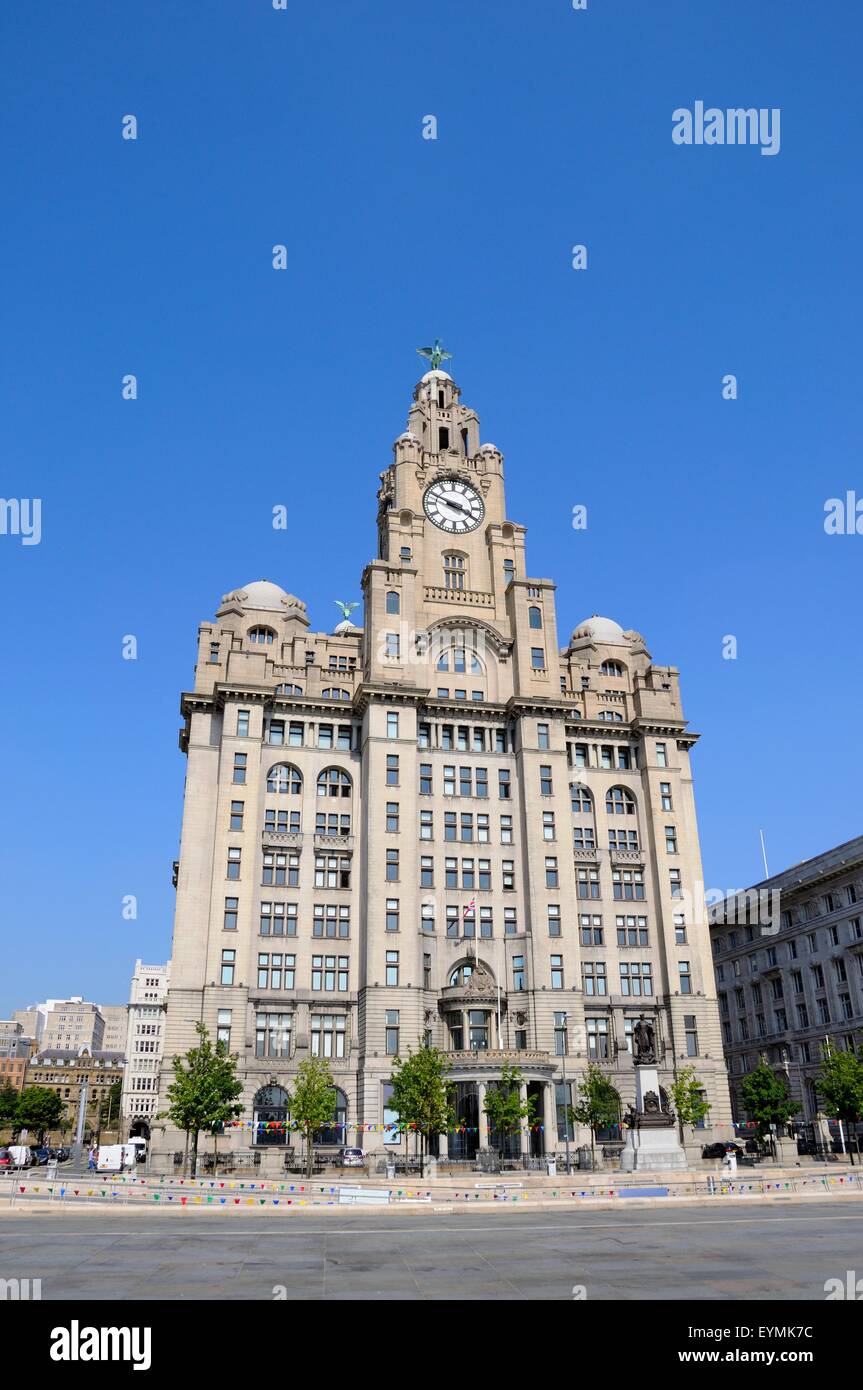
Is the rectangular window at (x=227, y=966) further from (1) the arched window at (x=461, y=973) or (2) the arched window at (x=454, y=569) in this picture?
(2) the arched window at (x=454, y=569)

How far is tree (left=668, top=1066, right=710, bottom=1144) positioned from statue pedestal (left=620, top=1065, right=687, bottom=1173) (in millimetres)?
17927

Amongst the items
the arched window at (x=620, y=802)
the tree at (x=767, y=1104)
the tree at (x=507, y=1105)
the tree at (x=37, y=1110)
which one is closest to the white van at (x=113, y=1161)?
the tree at (x=507, y=1105)

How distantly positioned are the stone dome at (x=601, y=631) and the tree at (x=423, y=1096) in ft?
148

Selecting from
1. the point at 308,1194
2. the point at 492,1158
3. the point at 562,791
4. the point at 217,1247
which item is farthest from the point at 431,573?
the point at 217,1247

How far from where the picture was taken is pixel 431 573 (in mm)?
89938

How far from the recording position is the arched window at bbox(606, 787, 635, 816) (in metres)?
86.0

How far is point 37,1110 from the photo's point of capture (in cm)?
13275

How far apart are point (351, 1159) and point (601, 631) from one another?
52204 millimetres

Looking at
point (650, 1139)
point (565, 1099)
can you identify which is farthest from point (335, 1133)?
point (650, 1139)

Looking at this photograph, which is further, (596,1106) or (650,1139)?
(596,1106)

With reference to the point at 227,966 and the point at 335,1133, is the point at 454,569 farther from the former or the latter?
the point at 335,1133

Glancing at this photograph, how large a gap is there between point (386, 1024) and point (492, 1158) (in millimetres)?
13426

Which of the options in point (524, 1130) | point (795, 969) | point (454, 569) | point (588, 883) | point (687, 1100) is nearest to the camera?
point (524, 1130)
